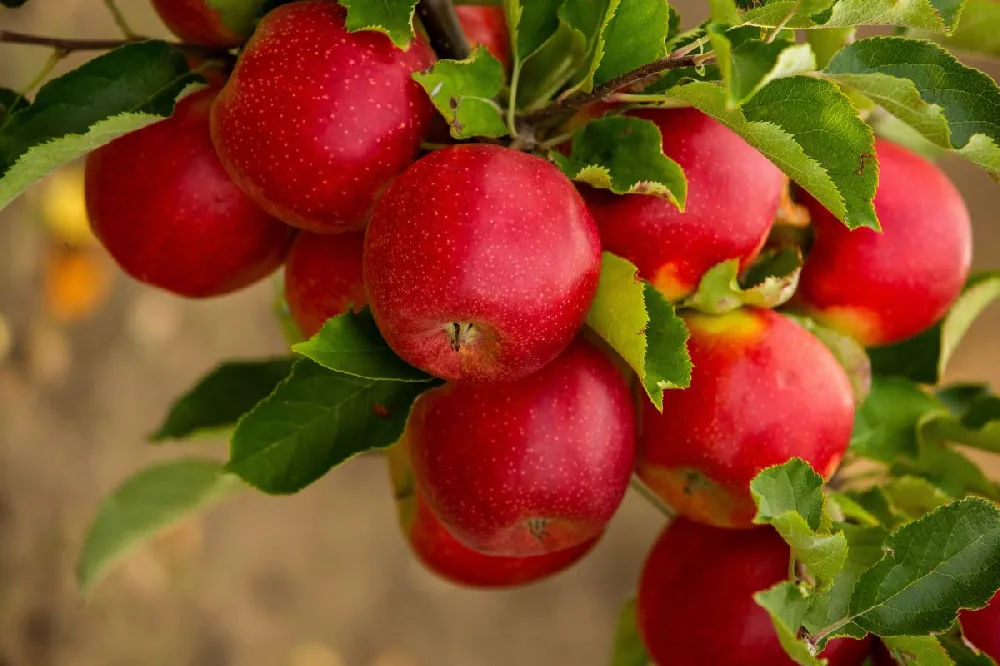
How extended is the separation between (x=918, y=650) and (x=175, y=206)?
0.44 m

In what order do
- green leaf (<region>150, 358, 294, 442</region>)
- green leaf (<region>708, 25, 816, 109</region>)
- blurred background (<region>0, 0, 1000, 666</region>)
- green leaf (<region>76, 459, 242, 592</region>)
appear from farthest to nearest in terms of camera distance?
blurred background (<region>0, 0, 1000, 666</region>) < green leaf (<region>76, 459, 242, 592</region>) < green leaf (<region>150, 358, 294, 442</region>) < green leaf (<region>708, 25, 816, 109</region>)

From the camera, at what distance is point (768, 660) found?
520mm

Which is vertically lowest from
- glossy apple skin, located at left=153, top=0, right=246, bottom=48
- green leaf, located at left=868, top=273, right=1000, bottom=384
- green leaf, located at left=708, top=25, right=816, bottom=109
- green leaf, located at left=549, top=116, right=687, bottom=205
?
green leaf, located at left=868, top=273, right=1000, bottom=384

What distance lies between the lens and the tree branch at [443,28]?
0.48 m

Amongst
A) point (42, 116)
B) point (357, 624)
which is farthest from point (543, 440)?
point (357, 624)

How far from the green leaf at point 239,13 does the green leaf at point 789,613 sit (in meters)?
0.37

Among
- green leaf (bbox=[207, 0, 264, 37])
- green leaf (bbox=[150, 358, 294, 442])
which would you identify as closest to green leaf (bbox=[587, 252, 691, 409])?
green leaf (bbox=[207, 0, 264, 37])

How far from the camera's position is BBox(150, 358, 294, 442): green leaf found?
679mm

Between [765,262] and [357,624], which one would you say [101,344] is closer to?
[357,624]

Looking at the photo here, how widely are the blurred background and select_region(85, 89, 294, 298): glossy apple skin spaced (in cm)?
132

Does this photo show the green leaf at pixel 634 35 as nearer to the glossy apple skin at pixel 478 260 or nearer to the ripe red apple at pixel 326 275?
the glossy apple skin at pixel 478 260

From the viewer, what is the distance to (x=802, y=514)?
425mm

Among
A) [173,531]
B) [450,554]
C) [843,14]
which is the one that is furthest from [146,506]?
[173,531]

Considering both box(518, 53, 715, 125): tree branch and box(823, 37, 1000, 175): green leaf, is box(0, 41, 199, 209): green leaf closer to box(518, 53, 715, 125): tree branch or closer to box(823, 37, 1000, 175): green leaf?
box(518, 53, 715, 125): tree branch
